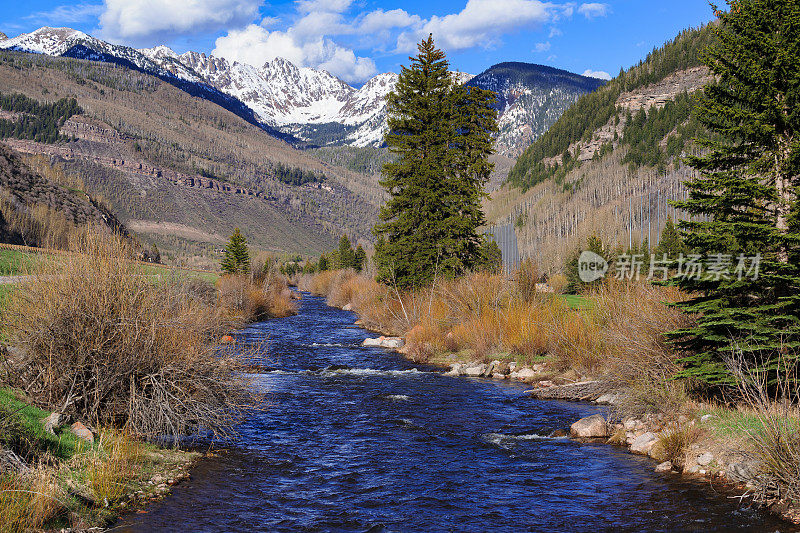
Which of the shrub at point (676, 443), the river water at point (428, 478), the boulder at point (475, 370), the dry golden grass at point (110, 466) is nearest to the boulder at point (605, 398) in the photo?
the river water at point (428, 478)

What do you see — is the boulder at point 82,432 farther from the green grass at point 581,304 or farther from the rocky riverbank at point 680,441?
the green grass at point 581,304

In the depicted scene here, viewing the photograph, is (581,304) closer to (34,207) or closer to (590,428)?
(590,428)

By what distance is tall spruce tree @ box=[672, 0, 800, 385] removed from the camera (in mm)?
11922

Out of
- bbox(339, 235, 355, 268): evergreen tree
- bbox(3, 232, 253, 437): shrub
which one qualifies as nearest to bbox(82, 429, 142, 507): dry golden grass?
bbox(3, 232, 253, 437): shrub

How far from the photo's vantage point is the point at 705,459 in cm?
1189

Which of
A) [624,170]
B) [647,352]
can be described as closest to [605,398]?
[647,352]

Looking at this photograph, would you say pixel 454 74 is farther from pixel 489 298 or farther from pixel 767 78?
pixel 767 78

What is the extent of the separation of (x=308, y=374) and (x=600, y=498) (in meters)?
15.9

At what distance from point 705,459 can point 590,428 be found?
3499 mm

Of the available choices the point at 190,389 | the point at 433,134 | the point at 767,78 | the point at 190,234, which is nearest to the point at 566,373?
the point at 767,78

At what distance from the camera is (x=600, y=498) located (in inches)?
436

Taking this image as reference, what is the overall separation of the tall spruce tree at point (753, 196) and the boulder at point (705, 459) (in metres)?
1.69

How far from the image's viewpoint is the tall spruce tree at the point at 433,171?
35.6 m

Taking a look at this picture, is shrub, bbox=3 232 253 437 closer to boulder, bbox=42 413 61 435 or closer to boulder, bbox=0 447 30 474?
boulder, bbox=42 413 61 435
